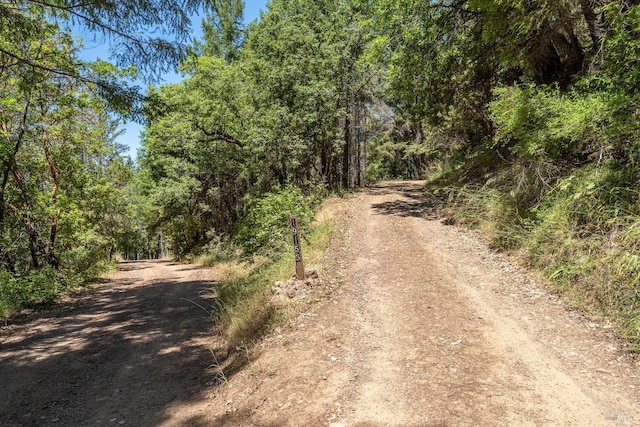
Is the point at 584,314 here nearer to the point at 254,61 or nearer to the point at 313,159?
the point at 313,159

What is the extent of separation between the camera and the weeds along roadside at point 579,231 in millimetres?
4480

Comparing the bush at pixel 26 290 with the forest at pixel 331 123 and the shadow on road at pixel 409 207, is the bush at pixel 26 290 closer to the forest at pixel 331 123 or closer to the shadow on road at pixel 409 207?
the forest at pixel 331 123

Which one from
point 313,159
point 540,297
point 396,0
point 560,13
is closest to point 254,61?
point 313,159

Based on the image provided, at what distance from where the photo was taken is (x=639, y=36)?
5332mm

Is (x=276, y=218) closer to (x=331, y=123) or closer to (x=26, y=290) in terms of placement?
(x=26, y=290)

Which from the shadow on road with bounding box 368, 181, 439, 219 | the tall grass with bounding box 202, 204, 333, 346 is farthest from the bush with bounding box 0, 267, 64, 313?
the shadow on road with bounding box 368, 181, 439, 219

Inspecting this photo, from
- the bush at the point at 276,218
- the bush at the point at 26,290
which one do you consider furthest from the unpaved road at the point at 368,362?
the bush at the point at 276,218

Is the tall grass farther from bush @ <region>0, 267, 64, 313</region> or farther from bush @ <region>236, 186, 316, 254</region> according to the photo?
bush @ <region>0, 267, 64, 313</region>

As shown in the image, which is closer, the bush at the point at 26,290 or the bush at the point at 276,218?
the bush at the point at 26,290

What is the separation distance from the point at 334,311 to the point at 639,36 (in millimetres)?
5919

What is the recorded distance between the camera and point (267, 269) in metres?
8.29

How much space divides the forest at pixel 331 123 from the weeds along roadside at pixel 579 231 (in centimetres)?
3

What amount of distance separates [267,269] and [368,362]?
4426 millimetres

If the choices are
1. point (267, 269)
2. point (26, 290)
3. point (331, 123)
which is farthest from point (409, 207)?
point (26, 290)
